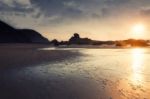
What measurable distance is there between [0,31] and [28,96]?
193458 millimetres

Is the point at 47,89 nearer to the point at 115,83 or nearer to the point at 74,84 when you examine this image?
the point at 74,84

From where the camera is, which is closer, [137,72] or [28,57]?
[137,72]

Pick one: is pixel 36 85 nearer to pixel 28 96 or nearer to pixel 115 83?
pixel 28 96

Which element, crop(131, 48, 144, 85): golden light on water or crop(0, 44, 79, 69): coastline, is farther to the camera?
crop(0, 44, 79, 69): coastline

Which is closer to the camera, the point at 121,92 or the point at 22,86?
the point at 121,92

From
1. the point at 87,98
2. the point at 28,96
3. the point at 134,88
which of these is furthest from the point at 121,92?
the point at 28,96

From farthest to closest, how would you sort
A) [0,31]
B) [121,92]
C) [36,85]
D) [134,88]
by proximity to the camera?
[0,31] < [36,85] < [134,88] < [121,92]

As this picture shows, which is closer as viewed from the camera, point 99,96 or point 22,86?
point 99,96

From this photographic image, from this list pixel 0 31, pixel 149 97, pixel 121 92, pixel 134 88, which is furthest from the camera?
pixel 0 31

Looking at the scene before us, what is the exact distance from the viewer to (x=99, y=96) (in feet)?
Result: 37.0

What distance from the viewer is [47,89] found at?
1277 centimetres

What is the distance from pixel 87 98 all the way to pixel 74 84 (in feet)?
11.0

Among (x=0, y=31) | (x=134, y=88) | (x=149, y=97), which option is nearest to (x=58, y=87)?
(x=134, y=88)

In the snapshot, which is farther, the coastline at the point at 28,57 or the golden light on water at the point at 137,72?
the coastline at the point at 28,57
